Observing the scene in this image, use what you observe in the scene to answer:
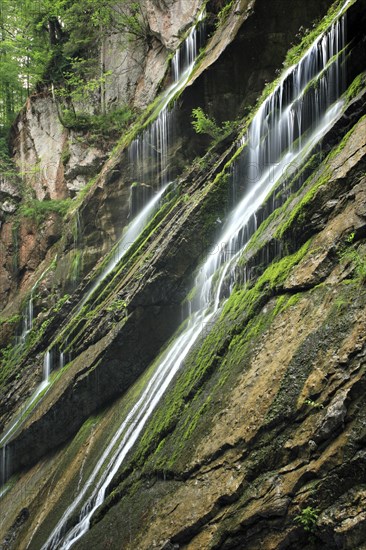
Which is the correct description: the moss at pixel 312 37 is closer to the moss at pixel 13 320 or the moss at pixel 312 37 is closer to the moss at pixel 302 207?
the moss at pixel 302 207

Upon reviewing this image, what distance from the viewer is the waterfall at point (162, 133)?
1488 centimetres

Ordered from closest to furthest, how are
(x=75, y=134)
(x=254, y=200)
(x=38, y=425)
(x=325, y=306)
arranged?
(x=325, y=306), (x=254, y=200), (x=38, y=425), (x=75, y=134)

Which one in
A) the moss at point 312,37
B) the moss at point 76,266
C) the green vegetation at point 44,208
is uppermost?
the moss at point 312,37

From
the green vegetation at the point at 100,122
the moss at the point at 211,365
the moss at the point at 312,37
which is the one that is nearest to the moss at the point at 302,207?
the moss at the point at 211,365

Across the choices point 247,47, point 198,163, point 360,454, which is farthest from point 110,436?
point 247,47

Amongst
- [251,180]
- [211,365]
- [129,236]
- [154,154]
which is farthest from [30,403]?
[154,154]

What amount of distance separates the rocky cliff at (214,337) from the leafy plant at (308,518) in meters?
0.02

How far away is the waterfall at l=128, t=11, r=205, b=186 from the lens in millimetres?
14875

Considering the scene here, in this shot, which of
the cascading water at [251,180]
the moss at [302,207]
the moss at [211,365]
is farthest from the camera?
the cascading water at [251,180]

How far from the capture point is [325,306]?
5984 millimetres

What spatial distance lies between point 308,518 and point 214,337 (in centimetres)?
364

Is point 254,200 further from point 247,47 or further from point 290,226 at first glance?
point 247,47

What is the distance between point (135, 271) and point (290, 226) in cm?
508

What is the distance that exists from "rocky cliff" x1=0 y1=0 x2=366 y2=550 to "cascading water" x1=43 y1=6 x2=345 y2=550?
5 centimetres
